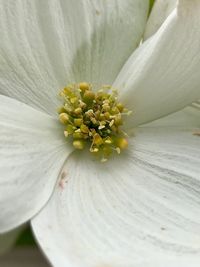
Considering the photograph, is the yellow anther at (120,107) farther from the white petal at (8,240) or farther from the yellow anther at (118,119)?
the white petal at (8,240)

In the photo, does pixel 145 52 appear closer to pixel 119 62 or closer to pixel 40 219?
Answer: pixel 119 62

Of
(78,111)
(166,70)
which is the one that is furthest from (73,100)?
(166,70)

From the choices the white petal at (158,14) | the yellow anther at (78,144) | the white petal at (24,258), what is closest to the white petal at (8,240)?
the white petal at (24,258)

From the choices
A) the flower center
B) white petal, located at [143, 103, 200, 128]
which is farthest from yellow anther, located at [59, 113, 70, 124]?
white petal, located at [143, 103, 200, 128]

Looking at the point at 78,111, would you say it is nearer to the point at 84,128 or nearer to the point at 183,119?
the point at 84,128

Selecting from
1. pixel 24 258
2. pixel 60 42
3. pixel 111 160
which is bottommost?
pixel 24 258

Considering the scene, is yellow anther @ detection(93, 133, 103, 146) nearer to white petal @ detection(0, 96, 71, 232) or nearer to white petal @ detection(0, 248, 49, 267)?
white petal @ detection(0, 96, 71, 232)
